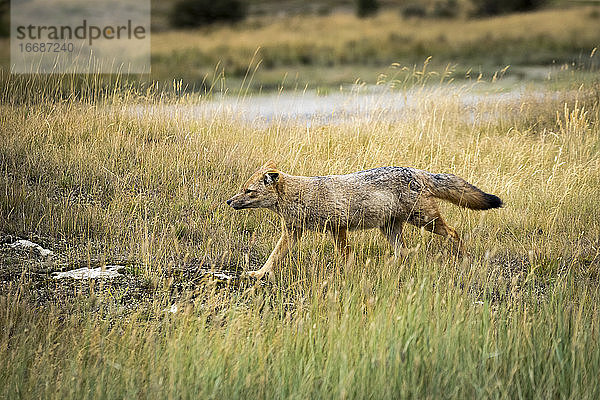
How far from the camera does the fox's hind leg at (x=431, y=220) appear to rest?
5.40 m

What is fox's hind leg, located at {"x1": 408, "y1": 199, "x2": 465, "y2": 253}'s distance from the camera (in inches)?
A: 213

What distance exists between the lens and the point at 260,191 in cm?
517

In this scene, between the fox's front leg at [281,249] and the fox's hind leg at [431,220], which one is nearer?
the fox's front leg at [281,249]

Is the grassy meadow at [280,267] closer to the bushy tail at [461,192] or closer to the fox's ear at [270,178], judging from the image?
the bushy tail at [461,192]

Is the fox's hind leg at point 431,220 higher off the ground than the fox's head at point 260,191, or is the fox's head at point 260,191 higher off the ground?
the fox's head at point 260,191

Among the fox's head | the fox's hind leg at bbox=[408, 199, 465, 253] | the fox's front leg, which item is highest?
the fox's head

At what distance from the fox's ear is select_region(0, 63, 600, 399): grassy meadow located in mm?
643

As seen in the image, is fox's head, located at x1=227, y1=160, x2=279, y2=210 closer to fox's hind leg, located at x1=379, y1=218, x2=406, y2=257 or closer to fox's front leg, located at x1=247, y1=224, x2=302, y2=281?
fox's front leg, located at x1=247, y1=224, x2=302, y2=281

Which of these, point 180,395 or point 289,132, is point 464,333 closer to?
point 180,395

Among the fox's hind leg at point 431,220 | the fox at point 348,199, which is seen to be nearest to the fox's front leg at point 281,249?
the fox at point 348,199

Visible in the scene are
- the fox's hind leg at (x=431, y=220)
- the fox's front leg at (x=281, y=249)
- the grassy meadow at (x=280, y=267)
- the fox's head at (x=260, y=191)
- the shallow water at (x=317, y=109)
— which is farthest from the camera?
the shallow water at (x=317, y=109)

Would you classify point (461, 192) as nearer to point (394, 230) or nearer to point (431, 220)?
point (431, 220)

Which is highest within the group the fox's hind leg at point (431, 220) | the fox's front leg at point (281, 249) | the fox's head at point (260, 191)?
the fox's head at point (260, 191)

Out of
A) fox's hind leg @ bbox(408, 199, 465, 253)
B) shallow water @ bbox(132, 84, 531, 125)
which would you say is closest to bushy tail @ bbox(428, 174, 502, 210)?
fox's hind leg @ bbox(408, 199, 465, 253)
